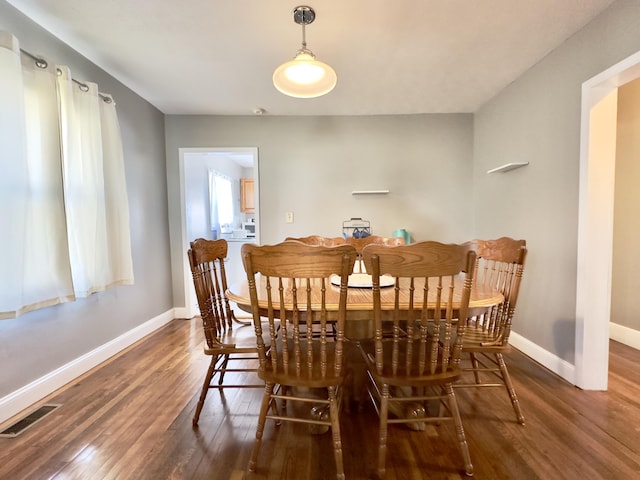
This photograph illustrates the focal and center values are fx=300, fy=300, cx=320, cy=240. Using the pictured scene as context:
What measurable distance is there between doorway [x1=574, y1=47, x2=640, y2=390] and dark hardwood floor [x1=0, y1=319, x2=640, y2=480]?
200mm

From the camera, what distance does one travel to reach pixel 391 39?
6.68ft

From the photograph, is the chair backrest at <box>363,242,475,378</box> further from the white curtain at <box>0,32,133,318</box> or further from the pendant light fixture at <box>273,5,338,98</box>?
the white curtain at <box>0,32,133,318</box>

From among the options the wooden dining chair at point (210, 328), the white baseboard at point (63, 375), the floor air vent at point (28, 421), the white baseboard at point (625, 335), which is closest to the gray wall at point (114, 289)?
the white baseboard at point (63, 375)

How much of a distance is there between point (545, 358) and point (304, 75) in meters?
2.60

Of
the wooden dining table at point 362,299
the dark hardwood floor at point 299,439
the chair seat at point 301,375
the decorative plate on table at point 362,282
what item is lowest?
the dark hardwood floor at point 299,439

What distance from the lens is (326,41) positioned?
2.05 m

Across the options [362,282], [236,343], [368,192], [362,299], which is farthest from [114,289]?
[368,192]

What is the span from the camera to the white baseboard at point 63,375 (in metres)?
1.70

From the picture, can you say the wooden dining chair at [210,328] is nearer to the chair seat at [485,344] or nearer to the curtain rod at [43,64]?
the chair seat at [485,344]

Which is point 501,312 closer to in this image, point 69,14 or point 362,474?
point 362,474

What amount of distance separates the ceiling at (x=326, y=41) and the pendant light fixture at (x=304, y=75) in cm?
34

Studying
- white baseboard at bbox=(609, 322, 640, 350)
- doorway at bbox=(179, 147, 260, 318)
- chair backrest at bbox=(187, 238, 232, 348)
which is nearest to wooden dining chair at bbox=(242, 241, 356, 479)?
chair backrest at bbox=(187, 238, 232, 348)

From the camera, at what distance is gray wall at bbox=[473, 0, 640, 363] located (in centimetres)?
184

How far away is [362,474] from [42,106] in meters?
2.68
